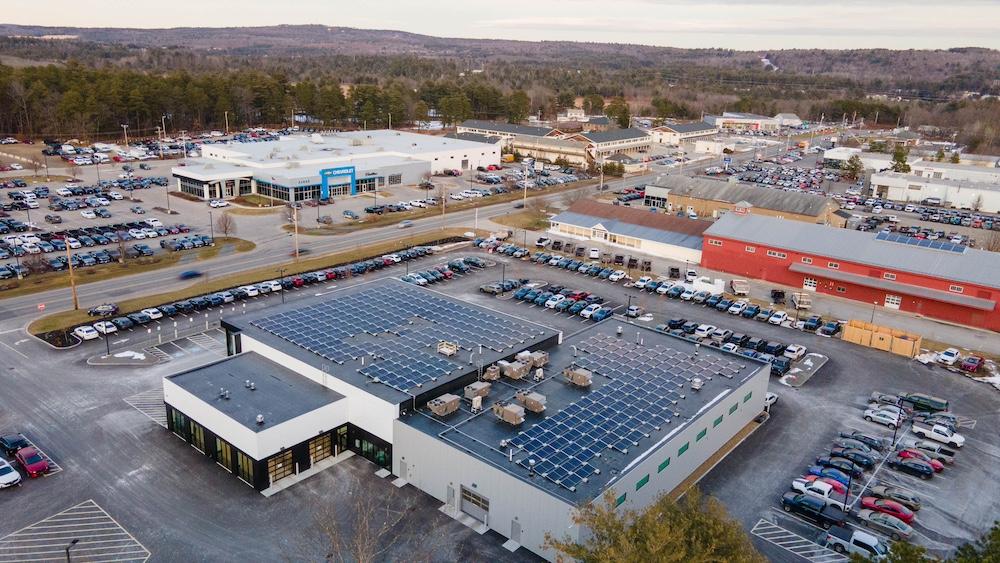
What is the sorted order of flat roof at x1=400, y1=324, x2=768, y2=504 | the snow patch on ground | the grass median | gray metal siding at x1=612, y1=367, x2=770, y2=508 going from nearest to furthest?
1. flat roof at x1=400, y1=324, x2=768, y2=504
2. gray metal siding at x1=612, y1=367, x2=770, y2=508
3. the snow patch on ground
4. the grass median

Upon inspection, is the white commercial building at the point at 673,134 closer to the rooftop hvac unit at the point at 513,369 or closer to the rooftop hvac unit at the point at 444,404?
the rooftop hvac unit at the point at 513,369

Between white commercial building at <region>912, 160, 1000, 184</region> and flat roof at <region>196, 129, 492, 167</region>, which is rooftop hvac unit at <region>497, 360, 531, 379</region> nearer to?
flat roof at <region>196, 129, 492, 167</region>

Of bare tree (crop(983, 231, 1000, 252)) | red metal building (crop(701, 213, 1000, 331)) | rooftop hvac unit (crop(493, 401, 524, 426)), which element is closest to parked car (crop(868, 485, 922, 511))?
rooftop hvac unit (crop(493, 401, 524, 426))

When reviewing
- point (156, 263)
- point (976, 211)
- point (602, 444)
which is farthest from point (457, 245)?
point (976, 211)

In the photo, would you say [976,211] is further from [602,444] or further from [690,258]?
[602,444]

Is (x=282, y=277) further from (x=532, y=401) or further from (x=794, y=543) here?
(x=794, y=543)

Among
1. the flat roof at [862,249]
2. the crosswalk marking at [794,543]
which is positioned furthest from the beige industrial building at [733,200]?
the crosswalk marking at [794,543]
